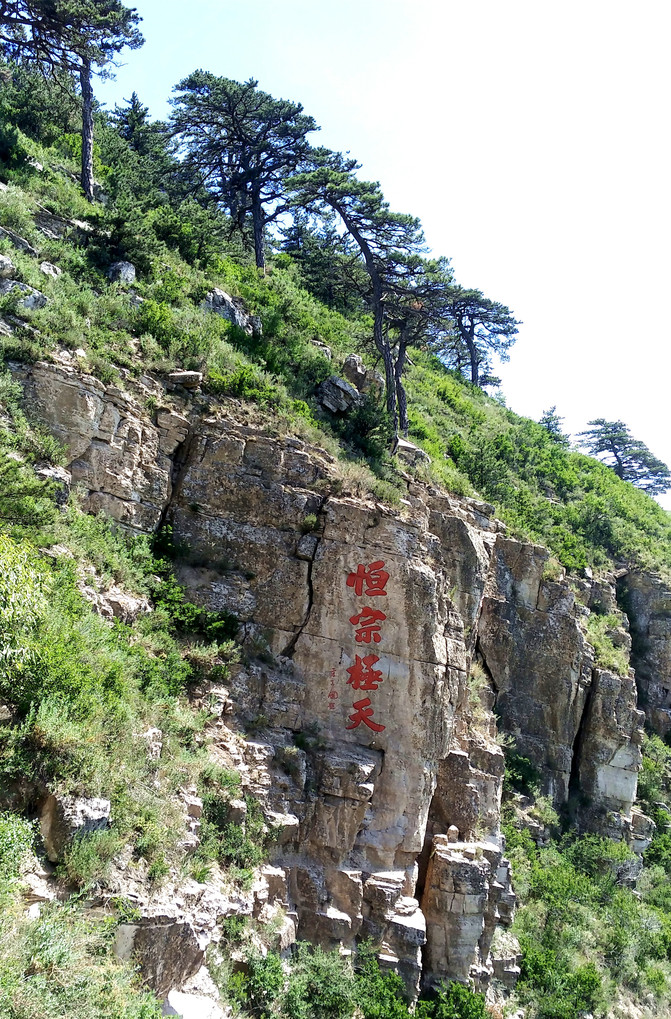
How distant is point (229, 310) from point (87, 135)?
24.5 feet

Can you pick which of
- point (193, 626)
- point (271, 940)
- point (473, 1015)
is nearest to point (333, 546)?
point (193, 626)

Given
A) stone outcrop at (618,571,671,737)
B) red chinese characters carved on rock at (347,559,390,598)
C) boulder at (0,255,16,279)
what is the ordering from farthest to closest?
stone outcrop at (618,571,671,737) < red chinese characters carved on rock at (347,559,390,598) < boulder at (0,255,16,279)

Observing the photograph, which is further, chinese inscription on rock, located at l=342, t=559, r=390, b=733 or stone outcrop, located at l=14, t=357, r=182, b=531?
chinese inscription on rock, located at l=342, t=559, r=390, b=733

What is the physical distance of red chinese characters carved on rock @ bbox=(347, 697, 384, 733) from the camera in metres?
13.6

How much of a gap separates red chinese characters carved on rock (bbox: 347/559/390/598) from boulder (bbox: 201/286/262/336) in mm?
7473

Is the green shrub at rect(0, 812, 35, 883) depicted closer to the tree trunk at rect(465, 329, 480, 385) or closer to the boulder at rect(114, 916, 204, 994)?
the boulder at rect(114, 916, 204, 994)

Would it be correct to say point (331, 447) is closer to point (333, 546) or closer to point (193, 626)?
point (333, 546)

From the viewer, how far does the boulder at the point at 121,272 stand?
16203 mm

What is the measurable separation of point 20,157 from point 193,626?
567 inches

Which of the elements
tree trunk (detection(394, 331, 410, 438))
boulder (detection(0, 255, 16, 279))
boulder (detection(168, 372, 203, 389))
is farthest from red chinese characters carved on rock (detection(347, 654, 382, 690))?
boulder (detection(0, 255, 16, 279))

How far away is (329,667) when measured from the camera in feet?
44.8

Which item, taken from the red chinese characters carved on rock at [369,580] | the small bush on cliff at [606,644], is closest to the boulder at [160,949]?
the red chinese characters carved on rock at [369,580]

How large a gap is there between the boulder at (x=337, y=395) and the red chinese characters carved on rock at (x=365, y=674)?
22.0 feet

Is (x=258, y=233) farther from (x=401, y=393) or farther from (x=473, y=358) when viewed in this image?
(x=473, y=358)
